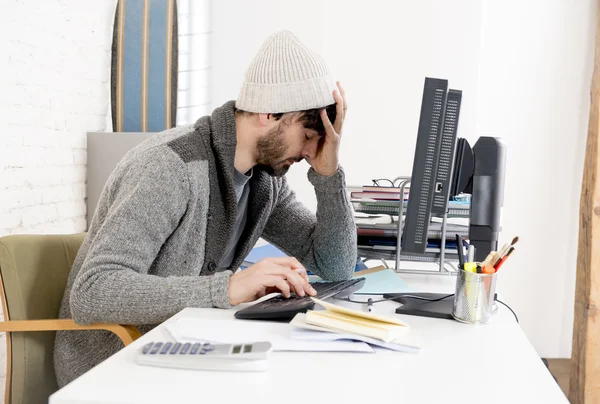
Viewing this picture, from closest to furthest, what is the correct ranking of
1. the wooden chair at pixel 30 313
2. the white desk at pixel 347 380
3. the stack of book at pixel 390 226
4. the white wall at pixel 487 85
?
the white desk at pixel 347 380, the wooden chair at pixel 30 313, the stack of book at pixel 390 226, the white wall at pixel 487 85

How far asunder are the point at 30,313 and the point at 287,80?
0.75 meters

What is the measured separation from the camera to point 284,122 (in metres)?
1.39

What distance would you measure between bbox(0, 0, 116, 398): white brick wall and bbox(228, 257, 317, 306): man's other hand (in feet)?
4.22

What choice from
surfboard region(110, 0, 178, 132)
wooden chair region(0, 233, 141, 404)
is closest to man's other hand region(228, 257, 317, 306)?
wooden chair region(0, 233, 141, 404)

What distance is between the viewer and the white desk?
0.71 meters

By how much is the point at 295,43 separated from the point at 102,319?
0.69 meters

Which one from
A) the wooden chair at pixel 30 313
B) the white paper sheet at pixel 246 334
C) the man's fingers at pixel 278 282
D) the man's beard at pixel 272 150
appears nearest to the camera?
the white paper sheet at pixel 246 334

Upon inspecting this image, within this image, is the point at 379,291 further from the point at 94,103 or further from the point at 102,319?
the point at 94,103

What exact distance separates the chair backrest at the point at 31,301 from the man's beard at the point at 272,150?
521mm

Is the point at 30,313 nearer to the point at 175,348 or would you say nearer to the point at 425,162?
the point at 175,348

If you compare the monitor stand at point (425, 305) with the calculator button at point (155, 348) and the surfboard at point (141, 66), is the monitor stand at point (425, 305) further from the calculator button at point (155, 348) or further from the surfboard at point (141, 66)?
the surfboard at point (141, 66)

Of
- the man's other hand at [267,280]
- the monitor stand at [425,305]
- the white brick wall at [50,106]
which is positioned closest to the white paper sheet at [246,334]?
the man's other hand at [267,280]

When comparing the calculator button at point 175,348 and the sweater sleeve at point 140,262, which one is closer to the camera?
the calculator button at point 175,348

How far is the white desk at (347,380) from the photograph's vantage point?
710mm
